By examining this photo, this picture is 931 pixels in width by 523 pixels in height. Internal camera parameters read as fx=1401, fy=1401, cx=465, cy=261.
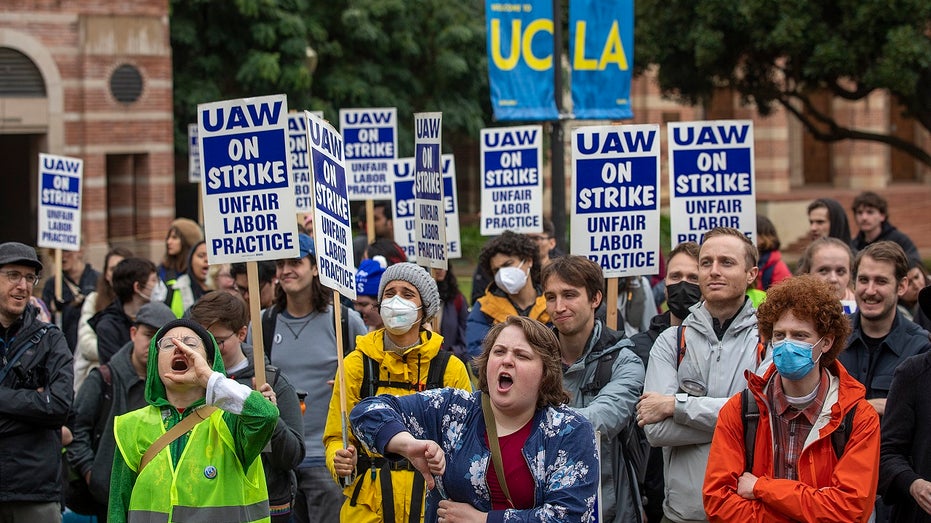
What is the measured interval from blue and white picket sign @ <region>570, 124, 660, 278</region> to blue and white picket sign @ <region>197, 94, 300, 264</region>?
195 centimetres

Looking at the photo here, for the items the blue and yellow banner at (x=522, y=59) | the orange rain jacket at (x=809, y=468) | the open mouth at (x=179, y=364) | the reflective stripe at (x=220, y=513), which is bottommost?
the reflective stripe at (x=220, y=513)

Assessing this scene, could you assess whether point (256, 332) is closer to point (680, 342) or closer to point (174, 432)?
point (174, 432)

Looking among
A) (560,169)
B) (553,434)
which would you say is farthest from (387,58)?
(553,434)

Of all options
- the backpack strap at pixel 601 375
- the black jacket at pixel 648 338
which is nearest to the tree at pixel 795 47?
the black jacket at pixel 648 338

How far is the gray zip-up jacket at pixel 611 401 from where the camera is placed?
235 inches

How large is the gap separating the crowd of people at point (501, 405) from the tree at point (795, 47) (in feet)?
48.0

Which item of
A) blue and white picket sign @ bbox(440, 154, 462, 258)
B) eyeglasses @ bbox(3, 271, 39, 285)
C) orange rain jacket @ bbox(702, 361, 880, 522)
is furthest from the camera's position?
blue and white picket sign @ bbox(440, 154, 462, 258)

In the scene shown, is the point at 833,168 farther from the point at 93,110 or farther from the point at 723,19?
the point at 93,110

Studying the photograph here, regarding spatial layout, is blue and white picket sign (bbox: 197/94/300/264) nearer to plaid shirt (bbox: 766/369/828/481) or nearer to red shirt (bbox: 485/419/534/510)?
red shirt (bbox: 485/419/534/510)

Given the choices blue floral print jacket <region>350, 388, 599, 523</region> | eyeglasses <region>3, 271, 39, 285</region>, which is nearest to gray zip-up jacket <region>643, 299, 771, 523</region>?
blue floral print jacket <region>350, 388, 599, 523</region>

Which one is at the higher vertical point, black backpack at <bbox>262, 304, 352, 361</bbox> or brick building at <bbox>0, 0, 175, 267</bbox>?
brick building at <bbox>0, 0, 175, 267</bbox>

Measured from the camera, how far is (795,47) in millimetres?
22844

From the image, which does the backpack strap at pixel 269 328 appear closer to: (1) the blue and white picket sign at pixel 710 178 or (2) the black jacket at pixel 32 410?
(2) the black jacket at pixel 32 410

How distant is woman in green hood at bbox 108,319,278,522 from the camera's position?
529cm
